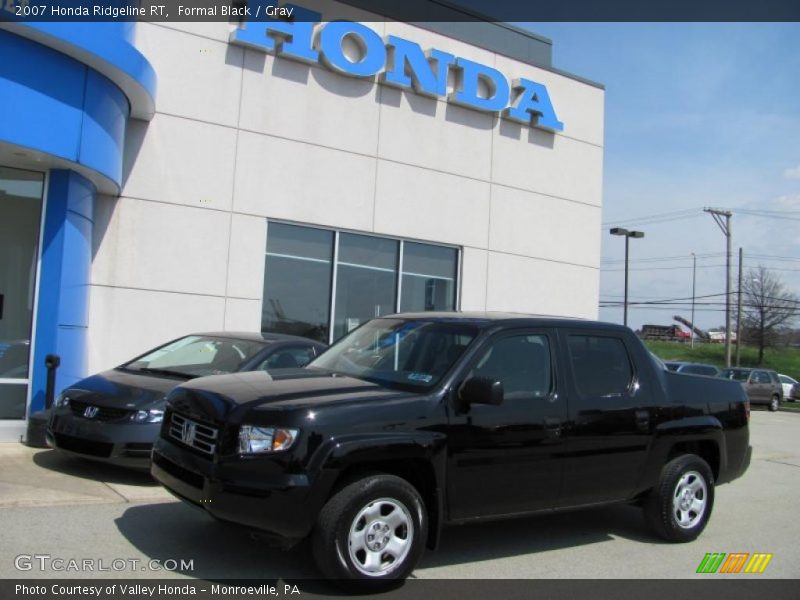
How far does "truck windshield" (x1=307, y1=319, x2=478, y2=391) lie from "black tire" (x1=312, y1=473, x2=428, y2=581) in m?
0.77

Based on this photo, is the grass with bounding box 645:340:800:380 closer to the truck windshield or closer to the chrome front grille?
the truck windshield

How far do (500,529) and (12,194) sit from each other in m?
7.34

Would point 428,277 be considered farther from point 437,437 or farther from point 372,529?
point 372,529

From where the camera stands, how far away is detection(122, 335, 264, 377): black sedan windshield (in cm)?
820

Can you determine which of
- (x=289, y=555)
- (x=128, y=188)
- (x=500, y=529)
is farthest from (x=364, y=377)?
(x=128, y=188)

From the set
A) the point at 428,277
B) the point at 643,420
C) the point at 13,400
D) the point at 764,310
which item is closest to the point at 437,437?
the point at 643,420

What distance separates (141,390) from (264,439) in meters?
3.38

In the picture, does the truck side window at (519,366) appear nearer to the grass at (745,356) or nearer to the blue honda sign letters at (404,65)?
the blue honda sign letters at (404,65)

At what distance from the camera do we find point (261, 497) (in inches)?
175

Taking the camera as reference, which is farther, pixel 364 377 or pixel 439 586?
pixel 364 377

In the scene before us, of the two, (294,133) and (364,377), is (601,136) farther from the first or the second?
(364,377)

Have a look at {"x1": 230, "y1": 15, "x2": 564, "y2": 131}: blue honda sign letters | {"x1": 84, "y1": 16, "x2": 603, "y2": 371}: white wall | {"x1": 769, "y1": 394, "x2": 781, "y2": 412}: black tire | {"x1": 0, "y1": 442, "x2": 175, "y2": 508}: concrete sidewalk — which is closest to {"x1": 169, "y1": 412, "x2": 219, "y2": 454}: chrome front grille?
{"x1": 0, "y1": 442, "x2": 175, "y2": 508}: concrete sidewalk

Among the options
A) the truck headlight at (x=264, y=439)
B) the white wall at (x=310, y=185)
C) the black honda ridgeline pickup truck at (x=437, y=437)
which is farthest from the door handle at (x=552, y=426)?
the white wall at (x=310, y=185)

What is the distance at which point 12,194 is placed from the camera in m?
9.66
